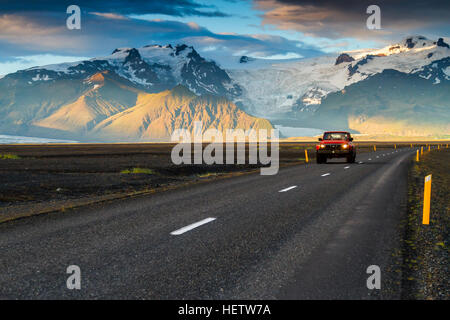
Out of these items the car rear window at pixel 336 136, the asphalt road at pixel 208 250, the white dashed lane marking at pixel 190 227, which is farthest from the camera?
the car rear window at pixel 336 136

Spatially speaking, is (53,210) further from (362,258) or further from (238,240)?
(362,258)

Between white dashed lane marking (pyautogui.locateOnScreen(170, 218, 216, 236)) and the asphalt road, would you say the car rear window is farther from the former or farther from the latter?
white dashed lane marking (pyautogui.locateOnScreen(170, 218, 216, 236))

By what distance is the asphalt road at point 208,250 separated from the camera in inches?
214

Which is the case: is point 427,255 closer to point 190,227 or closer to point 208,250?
point 208,250

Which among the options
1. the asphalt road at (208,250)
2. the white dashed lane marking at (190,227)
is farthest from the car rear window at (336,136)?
the white dashed lane marking at (190,227)

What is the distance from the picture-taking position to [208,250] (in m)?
7.28

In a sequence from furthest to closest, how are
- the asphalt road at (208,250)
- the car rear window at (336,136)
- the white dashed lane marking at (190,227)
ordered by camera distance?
the car rear window at (336,136)
the white dashed lane marking at (190,227)
the asphalt road at (208,250)

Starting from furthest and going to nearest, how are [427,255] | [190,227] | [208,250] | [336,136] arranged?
1. [336,136]
2. [190,227]
3. [208,250]
4. [427,255]

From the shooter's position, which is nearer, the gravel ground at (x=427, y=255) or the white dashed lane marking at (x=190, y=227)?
the gravel ground at (x=427, y=255)

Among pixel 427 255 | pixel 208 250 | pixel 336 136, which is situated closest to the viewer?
pixel 427 255

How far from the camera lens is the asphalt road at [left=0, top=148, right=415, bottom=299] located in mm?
5426

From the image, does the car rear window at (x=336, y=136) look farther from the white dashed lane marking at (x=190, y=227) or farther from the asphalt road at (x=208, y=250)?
the white dashed lane marking at (x=190, y=227)

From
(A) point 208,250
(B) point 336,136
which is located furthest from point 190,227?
(B) point 336,136

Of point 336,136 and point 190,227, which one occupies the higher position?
point 336,136
